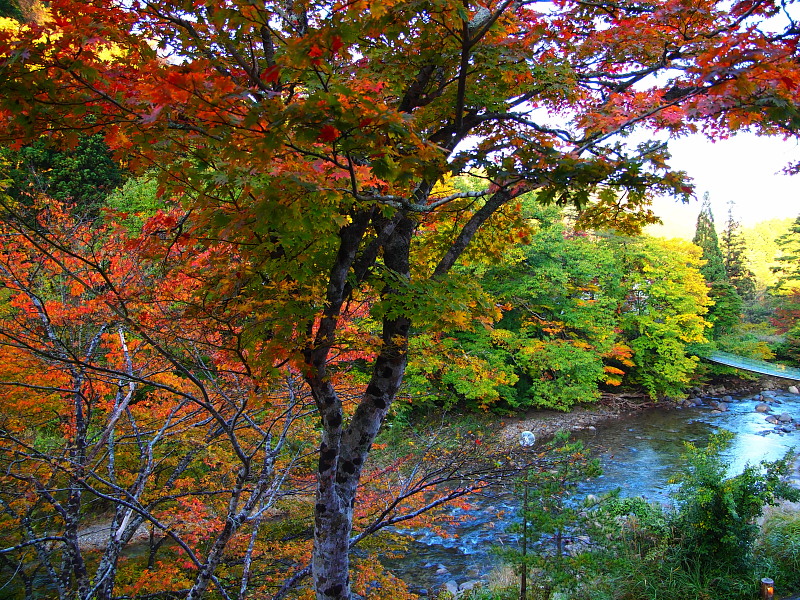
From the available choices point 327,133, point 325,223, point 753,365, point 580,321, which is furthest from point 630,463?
point 327,133

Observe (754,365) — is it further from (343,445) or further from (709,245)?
(343,445)

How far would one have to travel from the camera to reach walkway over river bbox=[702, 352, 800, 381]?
778 inches

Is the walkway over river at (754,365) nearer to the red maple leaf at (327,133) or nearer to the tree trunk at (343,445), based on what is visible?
the tree trunk at (343,445)

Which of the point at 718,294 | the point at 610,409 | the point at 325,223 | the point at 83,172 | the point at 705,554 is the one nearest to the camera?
the point at 325,223

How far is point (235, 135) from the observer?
2.21m

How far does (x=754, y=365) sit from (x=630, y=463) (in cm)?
1210

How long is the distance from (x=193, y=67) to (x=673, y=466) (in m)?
14.5

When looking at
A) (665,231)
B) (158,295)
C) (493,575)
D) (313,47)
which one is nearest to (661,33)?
(313,47)

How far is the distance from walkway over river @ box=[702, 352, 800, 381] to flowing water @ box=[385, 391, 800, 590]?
1373 millimetres

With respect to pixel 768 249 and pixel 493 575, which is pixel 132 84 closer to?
pixel 493 575

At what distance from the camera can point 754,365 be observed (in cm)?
2058

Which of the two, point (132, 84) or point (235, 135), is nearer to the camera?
point (235, 135)

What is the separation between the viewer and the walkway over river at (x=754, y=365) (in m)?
19.8

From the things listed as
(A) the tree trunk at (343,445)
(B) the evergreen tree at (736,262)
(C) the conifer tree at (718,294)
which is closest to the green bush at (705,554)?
(A) the tree trunk at (343,445)
